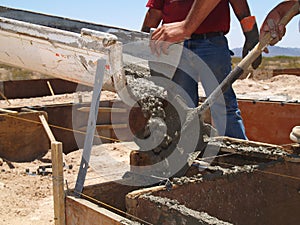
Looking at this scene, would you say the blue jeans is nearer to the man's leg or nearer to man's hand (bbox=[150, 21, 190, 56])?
the man's leg

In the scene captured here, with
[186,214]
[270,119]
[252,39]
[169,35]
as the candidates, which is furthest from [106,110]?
[186,214]

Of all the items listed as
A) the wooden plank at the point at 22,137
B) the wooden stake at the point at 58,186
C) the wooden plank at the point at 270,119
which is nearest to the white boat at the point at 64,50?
the wooden stake at the point at 58,186

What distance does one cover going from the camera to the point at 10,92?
28.5 feet

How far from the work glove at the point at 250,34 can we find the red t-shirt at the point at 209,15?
203 millimetres

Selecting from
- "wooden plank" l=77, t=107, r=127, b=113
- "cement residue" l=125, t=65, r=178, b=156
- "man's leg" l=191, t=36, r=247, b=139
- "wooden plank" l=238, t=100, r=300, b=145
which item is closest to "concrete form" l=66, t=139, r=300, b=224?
"cement residue" l=125, t=65, r=178, b=156

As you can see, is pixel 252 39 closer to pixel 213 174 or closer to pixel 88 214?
pixel 213 174

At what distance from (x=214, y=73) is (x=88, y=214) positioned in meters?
1.66

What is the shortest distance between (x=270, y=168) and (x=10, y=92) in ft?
22.6

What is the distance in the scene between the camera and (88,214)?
7.39 feet

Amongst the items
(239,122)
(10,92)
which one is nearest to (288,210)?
(239,122)

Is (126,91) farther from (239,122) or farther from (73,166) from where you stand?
(73,166)

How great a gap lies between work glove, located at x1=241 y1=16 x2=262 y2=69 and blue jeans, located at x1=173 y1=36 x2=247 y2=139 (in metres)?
0.19

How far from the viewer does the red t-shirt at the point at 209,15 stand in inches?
136

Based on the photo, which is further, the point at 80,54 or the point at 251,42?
the point at 251,42
